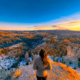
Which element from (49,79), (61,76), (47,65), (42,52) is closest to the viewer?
(42,52)

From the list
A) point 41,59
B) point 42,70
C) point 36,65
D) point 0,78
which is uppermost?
point 41,59

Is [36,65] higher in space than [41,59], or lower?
lower

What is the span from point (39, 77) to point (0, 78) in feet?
18.1

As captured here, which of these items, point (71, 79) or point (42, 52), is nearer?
point (42, 52)

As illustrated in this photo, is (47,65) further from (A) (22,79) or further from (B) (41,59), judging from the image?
(A) (22,79)

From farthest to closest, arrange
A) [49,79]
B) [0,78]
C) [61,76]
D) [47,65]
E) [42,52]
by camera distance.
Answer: [0,78]
[61,76]
[49,79]
[47,65]
[42,52]

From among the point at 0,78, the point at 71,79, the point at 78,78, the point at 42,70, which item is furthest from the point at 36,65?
the point at 0,78

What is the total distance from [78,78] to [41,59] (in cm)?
494

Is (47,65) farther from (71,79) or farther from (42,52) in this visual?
(71,79)

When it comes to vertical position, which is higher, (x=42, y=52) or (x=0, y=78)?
(x=42, y=52)

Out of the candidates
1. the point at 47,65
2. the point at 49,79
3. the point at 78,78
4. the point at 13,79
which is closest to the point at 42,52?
the point at 47,65

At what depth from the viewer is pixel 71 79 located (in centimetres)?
469

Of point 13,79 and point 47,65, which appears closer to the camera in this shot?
point 47,65

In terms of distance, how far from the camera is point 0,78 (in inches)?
223
